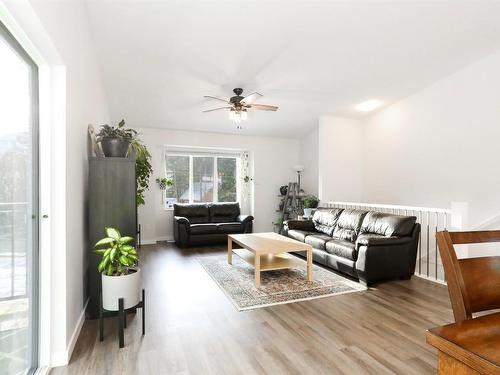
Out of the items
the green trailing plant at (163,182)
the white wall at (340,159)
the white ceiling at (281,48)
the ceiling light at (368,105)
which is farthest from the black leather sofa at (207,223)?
the ceiling light at (368,105)

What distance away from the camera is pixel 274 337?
2.32 m

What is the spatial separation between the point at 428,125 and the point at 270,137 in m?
3.43

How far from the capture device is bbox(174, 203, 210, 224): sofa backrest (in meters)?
6.24

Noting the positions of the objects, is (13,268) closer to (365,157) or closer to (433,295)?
(433,295)

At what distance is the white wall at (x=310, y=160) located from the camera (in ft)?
22.5

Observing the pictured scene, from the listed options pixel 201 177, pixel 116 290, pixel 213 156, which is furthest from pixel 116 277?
pixel 213 156

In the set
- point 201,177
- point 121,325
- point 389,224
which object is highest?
point 201,177

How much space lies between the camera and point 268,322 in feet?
8.46

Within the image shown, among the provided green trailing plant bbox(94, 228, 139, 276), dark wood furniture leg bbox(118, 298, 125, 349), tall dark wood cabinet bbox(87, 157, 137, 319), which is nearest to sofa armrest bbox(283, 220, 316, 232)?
tall dark wood cabinet bbox(87, 157, 137, 319)

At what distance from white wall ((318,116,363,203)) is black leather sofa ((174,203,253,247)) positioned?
1.83m

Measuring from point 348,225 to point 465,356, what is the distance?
13.5 feet

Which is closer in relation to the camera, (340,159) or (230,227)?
(230,227)

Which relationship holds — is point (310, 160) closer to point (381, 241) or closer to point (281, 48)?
point (281, 48)

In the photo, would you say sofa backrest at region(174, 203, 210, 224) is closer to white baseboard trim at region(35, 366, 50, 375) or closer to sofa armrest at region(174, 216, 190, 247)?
sofa armrest at region(174, 216, 190, 247)
